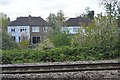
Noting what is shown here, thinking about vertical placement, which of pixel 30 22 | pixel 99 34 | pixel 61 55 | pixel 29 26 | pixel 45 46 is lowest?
pixel 61 55

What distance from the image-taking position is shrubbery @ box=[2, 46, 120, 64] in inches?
469

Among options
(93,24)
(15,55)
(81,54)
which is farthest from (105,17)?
(15,55)

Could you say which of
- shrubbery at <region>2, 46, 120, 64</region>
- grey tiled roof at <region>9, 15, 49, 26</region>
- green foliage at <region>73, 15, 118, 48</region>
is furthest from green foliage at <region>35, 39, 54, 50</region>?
grey tiled roof at <region>9, 15, 49, 26</region>

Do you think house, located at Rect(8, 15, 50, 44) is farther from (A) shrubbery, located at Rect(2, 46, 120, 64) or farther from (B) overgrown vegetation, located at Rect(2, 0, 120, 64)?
(A) shrubbery, located at Rect(2, 46, 120, 64)

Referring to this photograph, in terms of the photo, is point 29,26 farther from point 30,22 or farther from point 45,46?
point 45,46

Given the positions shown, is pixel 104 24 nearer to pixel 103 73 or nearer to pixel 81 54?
pixel 81 54

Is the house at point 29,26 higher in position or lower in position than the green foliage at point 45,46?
higher

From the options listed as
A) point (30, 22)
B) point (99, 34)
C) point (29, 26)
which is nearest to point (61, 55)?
point (99, 34)

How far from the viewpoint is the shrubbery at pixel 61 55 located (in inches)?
469

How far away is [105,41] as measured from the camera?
590 inches

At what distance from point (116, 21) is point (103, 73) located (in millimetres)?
9020

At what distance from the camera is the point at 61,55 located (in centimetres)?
1208

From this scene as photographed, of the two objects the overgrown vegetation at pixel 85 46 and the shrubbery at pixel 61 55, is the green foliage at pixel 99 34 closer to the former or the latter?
the overgrown vegetation at pixel 85 46

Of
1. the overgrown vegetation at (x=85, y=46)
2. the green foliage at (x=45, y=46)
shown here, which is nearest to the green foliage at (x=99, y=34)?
the overgrown vegetation at (x=85, y=46)
